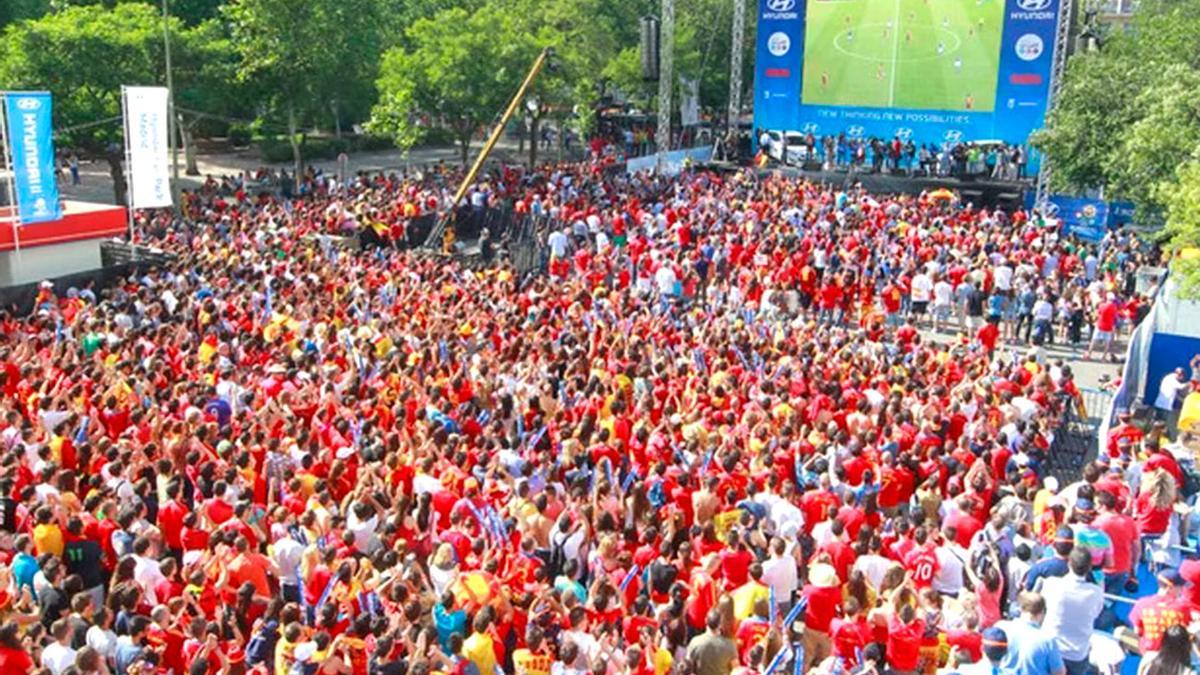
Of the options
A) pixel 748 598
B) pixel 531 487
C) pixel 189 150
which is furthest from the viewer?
pixel 189 150

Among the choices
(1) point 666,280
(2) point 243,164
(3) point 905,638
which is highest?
(2) point 243,164

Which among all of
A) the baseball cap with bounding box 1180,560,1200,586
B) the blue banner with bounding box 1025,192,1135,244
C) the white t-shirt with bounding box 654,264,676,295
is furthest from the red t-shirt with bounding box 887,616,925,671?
the blue banner with bounding box 1025,192,1135,244

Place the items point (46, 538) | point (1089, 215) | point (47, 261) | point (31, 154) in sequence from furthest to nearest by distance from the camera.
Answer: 1. point (1089, 215)
2. point (47, 261)
3. point (31, 154)
4. point (46, 538)

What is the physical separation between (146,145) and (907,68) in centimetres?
2267

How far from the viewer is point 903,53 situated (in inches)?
1346

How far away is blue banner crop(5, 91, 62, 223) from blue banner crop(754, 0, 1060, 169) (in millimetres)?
23194

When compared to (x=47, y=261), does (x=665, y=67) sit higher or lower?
higher

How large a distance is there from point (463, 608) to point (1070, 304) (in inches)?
→ 612

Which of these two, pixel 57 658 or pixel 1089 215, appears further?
pixel 1089 215

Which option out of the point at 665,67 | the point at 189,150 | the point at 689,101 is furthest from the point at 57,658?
the point at 689,101

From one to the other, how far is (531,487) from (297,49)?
26.0m

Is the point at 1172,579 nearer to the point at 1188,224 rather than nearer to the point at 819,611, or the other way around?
the point at 819,611

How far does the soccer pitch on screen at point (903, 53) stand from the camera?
3303 cm

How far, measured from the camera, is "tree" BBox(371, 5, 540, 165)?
34.4 meters
